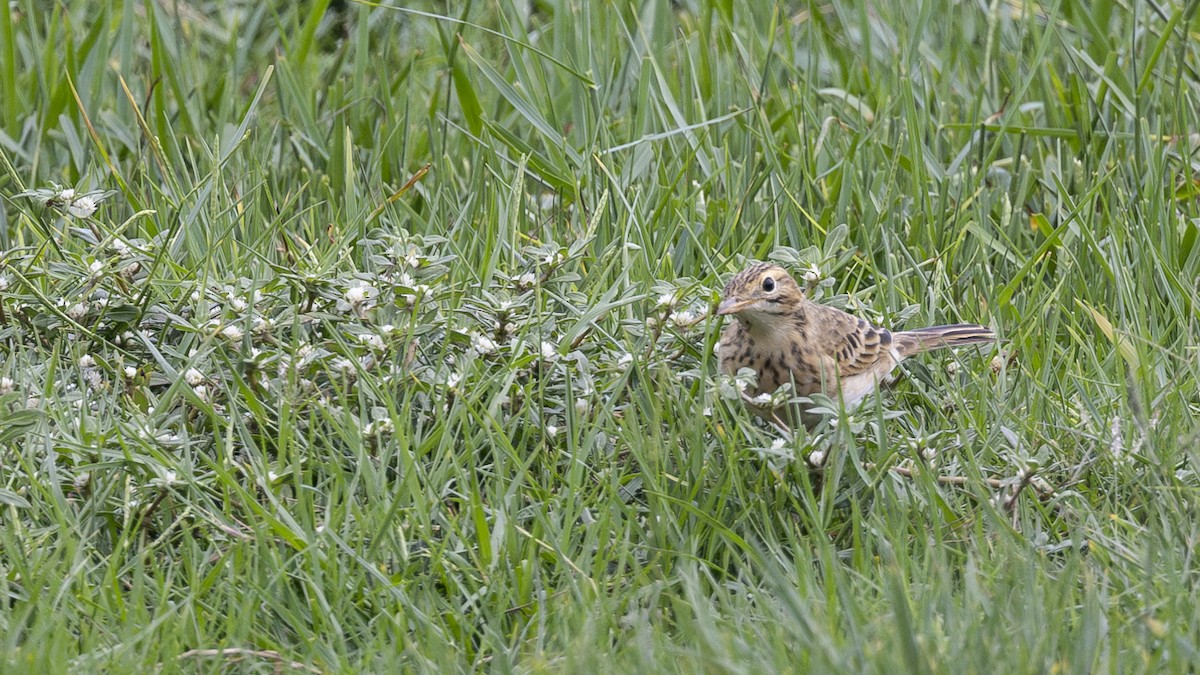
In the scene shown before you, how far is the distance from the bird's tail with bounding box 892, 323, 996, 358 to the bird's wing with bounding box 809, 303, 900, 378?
0.04 metres

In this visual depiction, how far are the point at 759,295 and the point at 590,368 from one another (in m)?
0.53

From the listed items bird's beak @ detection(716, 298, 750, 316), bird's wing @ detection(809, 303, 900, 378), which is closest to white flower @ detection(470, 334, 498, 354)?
bird's beak @ detection(716, 298, 750, 316)

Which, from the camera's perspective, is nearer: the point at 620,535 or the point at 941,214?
the point at 620,535

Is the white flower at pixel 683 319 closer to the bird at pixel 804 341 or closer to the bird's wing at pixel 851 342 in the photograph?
the bird at pixel 804 341

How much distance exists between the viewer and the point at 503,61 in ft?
24.5

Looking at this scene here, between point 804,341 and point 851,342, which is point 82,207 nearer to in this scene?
point 804,341

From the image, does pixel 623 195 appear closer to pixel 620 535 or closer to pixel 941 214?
pixel 941 214

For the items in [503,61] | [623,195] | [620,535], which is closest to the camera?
[620,535]

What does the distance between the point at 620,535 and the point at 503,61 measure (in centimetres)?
396

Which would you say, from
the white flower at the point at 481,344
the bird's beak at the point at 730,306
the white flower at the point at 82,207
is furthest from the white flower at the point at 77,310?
the bird's beak at the point at 730,306

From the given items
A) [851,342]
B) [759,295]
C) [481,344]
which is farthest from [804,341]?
[481,344]

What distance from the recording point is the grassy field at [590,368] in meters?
3.62

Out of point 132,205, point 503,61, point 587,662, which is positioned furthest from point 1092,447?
point 503,61

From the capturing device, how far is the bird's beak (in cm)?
438
